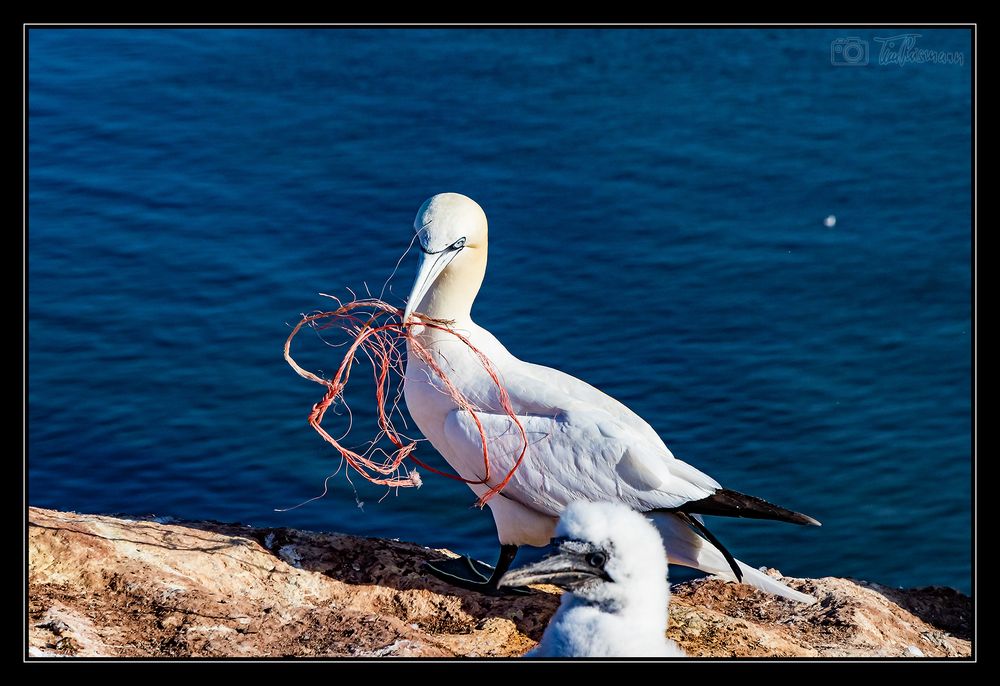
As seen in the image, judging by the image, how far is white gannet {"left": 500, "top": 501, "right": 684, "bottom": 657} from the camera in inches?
210

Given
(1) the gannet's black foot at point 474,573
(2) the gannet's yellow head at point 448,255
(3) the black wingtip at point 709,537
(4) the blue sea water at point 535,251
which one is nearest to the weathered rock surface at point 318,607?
(1) the gannet's black foot at point 474,573

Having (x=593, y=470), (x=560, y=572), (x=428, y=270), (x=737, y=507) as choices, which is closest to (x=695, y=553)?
(x=737, y=507)

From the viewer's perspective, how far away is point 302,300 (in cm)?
1279

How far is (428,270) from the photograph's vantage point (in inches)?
277

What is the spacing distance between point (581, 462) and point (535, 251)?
23.8 ft

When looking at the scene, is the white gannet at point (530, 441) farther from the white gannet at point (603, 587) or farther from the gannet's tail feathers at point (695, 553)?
the white gannet at point (603, 587)

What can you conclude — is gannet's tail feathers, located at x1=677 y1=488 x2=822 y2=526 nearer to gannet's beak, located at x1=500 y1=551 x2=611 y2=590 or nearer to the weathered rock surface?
→ the weathered rock surface

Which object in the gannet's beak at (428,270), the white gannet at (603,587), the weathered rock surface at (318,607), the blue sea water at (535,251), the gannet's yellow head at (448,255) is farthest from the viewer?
the blue sea water at (535,251)

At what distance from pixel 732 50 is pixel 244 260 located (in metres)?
8.32

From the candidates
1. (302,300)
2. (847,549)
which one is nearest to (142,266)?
(302,300)

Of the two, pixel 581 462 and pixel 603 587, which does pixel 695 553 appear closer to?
pixel 581 462

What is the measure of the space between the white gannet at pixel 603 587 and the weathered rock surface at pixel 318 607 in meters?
0.85

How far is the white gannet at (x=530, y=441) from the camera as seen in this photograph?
662 centimetres

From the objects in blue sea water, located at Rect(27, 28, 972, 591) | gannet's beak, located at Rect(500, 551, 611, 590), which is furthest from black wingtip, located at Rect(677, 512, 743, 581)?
blue sea water, located at Rect(27, 28, 972, 591)
